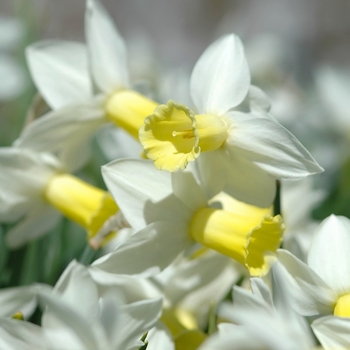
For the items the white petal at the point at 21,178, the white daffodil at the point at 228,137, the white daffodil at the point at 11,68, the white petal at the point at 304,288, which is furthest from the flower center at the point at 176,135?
the white daffodil at the point at 11,68

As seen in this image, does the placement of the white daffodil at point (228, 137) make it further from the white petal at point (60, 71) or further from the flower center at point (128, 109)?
the white petal at point (60, 71)

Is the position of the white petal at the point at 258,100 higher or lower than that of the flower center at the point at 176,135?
higher

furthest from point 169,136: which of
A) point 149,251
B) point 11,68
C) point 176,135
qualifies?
point 11,68

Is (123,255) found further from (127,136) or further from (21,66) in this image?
(21,66)

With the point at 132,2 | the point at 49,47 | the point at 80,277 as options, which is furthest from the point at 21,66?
the point at 132,2

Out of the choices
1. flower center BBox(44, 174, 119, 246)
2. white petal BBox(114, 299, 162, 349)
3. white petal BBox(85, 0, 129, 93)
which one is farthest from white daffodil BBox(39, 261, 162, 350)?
white petal BBox(85, 0, 129, 93)

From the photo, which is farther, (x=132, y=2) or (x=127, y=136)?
(x=132, y=2)

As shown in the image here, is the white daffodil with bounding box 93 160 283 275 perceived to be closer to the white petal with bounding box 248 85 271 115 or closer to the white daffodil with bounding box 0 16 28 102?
the white petal with bounding box 248 85 271 115
